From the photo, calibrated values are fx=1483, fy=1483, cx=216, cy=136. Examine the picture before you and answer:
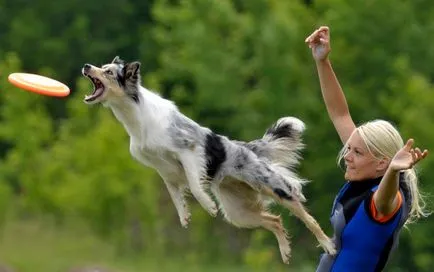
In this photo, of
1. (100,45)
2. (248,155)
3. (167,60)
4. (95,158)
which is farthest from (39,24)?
(248,155)

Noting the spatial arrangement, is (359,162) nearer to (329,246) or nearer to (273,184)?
(329,246)

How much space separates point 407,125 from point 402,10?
4.35 metres

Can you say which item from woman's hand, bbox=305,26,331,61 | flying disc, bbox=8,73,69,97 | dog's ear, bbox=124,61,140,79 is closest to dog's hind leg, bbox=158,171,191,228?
dog's ear, bbox=124,61,140,79

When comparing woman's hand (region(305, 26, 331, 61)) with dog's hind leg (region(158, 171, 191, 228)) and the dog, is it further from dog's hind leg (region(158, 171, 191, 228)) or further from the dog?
dog's hind leg (region(158, 171, 191, 228))

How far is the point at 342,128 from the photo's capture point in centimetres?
733

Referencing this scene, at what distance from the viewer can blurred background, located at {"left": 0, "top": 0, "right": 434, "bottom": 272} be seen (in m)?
29.2

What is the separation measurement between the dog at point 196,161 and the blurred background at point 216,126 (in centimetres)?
1578

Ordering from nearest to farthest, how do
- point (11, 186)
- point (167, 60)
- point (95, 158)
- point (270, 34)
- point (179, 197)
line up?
point (179, 197)
point (95, 158)
point (11, 186)
point (270, 34)
point (167, 60)

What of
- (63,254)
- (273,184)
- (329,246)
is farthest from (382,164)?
(63,254)

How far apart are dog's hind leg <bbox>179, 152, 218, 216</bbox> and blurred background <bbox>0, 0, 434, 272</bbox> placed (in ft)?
52.4

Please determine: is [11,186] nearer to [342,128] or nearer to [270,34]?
[270,34]

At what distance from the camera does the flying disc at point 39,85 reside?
27.6ft

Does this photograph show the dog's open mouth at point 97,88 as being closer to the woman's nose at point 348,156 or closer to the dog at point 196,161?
the dog at point 196,161

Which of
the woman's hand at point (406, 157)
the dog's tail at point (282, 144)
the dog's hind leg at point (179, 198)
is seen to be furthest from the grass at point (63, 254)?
the woman's hand at point (406, 157)
